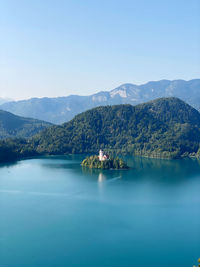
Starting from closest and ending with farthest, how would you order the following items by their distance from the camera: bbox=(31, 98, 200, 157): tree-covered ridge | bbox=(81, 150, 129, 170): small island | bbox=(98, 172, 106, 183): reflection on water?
bbox=(98, 172, 106, 183): reflection on water < bbox=(81, 150, 129, 170): small island < bbox=(31, 98, 200, 157): tree-covered ridge

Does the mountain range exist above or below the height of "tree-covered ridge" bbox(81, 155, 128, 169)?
above

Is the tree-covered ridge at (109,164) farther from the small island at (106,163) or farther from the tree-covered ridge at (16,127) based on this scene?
the tree-covered ridge at (16,127)

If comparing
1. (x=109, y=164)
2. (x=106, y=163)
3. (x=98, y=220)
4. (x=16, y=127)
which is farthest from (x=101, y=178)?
(x=16, y=127)

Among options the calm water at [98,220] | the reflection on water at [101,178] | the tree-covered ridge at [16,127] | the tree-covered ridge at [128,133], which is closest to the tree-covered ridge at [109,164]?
the reflection on water at [101,178]

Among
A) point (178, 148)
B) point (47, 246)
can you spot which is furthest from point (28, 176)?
point (178, 148)

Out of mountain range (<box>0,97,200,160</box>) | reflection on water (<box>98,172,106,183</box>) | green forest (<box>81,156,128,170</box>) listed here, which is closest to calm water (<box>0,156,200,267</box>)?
reflection on water (<box>98,172,106,183</box>)

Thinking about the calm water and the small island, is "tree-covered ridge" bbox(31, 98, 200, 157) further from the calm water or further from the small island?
the calm water

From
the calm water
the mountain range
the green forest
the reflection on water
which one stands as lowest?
the calm water

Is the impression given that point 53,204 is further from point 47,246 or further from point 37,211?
point 47,246

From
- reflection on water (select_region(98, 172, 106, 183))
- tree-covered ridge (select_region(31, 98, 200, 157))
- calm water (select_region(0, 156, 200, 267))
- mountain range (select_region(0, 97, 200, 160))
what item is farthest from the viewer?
tree-covered ridge (select_region(31, 98, 200, 157))
